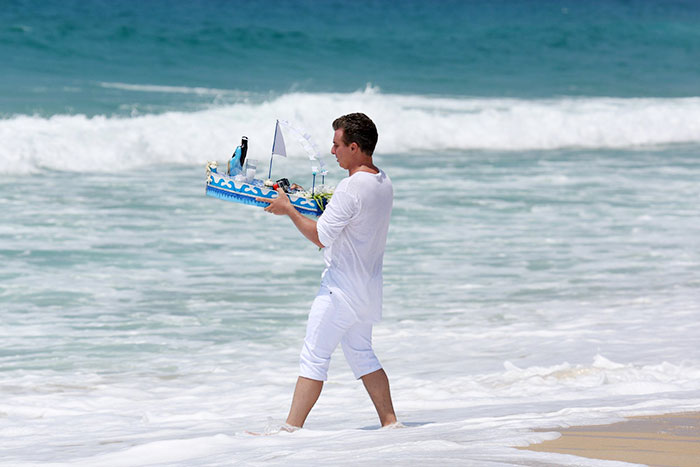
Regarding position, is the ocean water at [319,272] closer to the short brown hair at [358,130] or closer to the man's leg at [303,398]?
the man's leg at [303,398]

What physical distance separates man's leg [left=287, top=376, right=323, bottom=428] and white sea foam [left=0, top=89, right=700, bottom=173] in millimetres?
12873

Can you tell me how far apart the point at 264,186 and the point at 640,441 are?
206 cm

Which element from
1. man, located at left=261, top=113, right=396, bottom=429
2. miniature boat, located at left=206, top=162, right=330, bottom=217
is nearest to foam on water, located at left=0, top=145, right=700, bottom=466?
man, located at left=261, top=113, right=396, bottom=429

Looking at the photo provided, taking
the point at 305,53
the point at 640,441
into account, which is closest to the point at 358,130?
the point at 640,441

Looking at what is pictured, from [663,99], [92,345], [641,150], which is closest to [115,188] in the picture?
[92,345]

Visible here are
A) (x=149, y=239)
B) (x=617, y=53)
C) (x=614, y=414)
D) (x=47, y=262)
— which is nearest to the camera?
(x=614, y=414)

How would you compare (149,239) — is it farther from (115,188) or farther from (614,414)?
(614,414)

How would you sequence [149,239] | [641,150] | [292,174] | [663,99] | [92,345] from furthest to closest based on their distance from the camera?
1. [663,99]
2. [641,150]
3. [292,174]
4. [149,239]
5. [92,345]

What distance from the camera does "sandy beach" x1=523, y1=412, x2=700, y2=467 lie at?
13.3 feet

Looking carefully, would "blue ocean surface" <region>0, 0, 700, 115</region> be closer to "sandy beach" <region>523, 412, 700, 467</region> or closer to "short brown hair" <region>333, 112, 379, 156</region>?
"short brown hair" <region>333, 112, 379, 156</region>

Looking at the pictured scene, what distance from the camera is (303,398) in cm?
499

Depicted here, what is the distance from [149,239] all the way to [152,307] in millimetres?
2931

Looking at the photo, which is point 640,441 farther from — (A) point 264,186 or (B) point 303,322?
(B) point 303,322

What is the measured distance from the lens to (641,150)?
74.1ft
